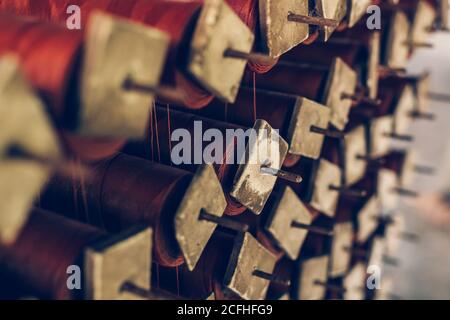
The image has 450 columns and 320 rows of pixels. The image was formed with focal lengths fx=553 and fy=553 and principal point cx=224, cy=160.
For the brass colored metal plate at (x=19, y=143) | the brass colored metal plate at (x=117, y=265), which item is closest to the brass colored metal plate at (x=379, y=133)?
the brass colored metal plate at (x=117, y=265)

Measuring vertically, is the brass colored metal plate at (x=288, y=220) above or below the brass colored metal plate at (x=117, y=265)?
below

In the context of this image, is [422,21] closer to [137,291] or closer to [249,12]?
[249,12]

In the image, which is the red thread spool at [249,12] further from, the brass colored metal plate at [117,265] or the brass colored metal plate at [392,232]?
the brass colored metal plate at [392,232]

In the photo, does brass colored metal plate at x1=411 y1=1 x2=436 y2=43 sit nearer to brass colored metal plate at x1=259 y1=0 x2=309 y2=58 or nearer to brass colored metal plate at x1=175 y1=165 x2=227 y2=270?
brass colored metal plate at x1=259 y1=0 x2=309 y2=58

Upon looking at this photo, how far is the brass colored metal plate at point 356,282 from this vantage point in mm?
1455

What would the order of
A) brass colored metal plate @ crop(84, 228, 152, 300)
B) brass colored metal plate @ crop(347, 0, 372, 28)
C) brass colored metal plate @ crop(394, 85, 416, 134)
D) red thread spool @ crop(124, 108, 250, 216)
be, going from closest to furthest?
brass colored metal plate @ crop(84, 228, 152, 300)
red thread spool @ crop(124, 108, 250, 216)
brass colored metal plate @ crop(347, 0, 372, 28)
brass colored metal plate @ crop(394, 85, 416, 134)

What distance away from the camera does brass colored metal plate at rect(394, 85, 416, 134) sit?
1.47 meters

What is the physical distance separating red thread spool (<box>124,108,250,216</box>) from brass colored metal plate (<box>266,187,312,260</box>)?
0.08 metres

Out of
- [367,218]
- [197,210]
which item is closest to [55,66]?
[197,210]

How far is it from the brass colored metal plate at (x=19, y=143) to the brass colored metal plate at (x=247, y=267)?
47 cm

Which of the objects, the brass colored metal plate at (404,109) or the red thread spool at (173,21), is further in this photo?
the brass colored metal plate at (404,109)

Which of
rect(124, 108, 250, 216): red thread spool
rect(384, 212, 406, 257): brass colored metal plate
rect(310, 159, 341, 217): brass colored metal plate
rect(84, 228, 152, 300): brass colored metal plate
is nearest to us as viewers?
rect(84, 228, 152, 300): brass colored metal plate

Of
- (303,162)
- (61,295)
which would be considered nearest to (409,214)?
(303,162)

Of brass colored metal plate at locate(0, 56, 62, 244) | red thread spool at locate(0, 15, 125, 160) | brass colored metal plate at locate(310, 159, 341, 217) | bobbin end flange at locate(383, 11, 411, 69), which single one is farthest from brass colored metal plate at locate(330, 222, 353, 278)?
brass colored metal plate at locate(0, 56, 62, 244)
